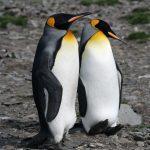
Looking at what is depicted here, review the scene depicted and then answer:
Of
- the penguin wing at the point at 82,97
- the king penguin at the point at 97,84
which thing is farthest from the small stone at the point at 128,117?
the penguin wing at the point at 82,97

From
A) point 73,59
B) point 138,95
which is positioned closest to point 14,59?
point 138,95

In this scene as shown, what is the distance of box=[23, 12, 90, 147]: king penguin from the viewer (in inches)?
258

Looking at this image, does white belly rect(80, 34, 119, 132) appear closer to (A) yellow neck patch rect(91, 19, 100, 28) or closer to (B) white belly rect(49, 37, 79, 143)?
(A) yellow neck patch rect(91, 19, 100, 28)

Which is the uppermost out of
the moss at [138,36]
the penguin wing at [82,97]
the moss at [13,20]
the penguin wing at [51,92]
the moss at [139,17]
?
the penguin wing at [51,92]

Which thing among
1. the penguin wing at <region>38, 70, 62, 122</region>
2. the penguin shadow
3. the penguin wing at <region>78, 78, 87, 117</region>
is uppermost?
the penguin wing at <region>38, 70, 62, 122</region>

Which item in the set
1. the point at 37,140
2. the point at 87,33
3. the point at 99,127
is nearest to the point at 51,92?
the point at 37,140

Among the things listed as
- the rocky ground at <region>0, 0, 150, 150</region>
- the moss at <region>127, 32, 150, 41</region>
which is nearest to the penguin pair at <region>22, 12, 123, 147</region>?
the rocky ground at <region>0, 0, 150, 150</region>

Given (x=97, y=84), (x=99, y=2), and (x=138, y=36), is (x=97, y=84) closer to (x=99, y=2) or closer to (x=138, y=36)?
(x=138, y=36)

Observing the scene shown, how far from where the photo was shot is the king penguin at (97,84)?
725cm

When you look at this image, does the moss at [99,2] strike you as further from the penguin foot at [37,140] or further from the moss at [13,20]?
the penguin foot at [37,140]

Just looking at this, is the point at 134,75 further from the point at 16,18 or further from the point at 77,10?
the point at 77,10

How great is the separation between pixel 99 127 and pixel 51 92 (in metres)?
1.04

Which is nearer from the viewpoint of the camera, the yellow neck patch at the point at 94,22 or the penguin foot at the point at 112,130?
the penguin foot at the point at 112,130

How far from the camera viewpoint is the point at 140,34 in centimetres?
1416
